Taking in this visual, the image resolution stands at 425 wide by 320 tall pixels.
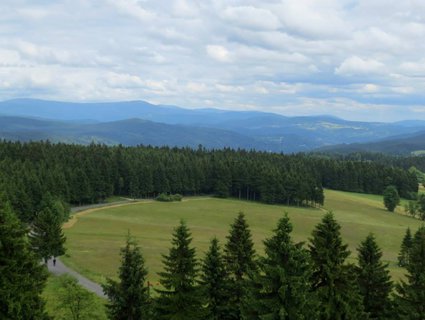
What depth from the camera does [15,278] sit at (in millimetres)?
28234

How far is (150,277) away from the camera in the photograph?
57.9m

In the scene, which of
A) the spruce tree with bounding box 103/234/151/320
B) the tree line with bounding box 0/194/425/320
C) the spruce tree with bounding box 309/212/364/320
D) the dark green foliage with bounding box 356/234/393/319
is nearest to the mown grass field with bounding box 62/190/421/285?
the dark green foliage with bounding box 356/234/393/319

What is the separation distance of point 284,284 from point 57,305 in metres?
Answer: 28.1

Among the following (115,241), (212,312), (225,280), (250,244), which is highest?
(250,244)

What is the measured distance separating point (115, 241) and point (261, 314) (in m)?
60.7

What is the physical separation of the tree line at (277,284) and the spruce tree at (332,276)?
62 millimetres

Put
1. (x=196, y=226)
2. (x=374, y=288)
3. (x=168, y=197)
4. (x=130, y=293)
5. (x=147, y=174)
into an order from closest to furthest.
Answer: (x=130, y=293) → (x=374, y=288) → (x=196, y=226) → (x=168, y=197) → (x=147, y=174)

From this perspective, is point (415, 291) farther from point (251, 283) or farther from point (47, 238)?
point (47, 238)

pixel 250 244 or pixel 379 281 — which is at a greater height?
pixel 250 244

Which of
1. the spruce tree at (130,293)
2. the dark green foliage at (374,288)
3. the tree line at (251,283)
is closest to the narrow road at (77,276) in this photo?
the tree line at (251,283)

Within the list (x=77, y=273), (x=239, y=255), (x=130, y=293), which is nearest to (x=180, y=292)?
(x=130, y=293)

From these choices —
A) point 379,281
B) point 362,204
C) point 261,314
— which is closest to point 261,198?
point 362,204

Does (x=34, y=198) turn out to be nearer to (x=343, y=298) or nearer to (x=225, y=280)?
(x=225, y=280)

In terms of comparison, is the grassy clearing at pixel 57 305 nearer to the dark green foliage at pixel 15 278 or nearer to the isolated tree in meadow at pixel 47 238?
the isolated tree in meadow at pixel 47 238
